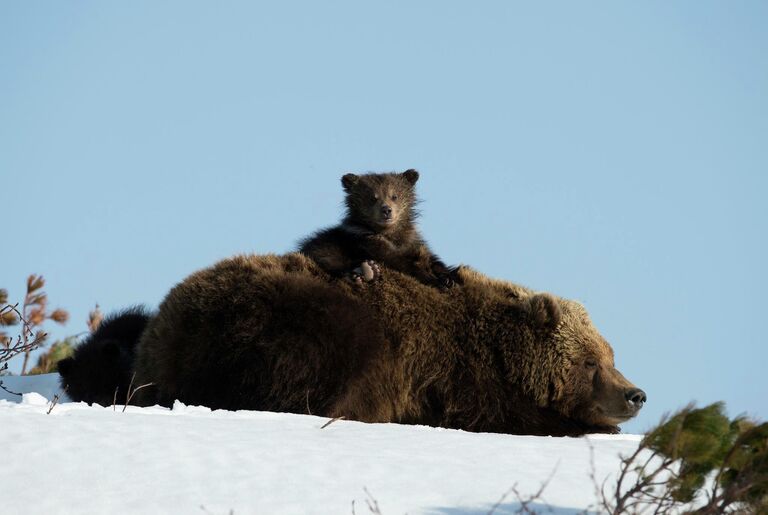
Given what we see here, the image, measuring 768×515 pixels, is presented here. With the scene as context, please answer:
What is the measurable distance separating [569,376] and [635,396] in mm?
573

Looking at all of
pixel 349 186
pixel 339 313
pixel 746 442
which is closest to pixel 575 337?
pixel 339 313

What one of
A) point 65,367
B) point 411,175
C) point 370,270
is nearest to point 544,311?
point 370,270

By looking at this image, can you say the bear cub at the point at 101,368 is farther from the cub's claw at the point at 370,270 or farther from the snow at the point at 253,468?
the snow at the point at 253,468

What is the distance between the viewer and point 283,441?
7000 millimetres

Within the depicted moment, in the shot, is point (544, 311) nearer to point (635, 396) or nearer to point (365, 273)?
point (635, 396)

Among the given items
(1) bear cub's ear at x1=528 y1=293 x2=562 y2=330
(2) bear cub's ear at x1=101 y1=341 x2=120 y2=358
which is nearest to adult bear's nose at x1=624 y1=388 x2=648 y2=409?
(1) bear cub's ear at x1=528 y1=293 x2=562 y2=330

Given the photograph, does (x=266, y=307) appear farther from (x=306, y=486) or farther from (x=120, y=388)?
(x=306, y=486)

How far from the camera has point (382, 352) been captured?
9.39 metres

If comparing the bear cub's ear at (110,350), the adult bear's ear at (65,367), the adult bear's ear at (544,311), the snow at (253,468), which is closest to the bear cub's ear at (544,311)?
the adult bear's ear at (544,311)

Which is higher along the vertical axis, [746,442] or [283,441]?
[746,442]

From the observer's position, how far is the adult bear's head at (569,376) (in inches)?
394

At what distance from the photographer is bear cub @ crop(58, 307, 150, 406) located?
10.2 meters

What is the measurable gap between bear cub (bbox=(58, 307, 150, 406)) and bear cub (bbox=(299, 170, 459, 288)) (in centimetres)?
184

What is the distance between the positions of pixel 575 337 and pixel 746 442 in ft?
14.6
